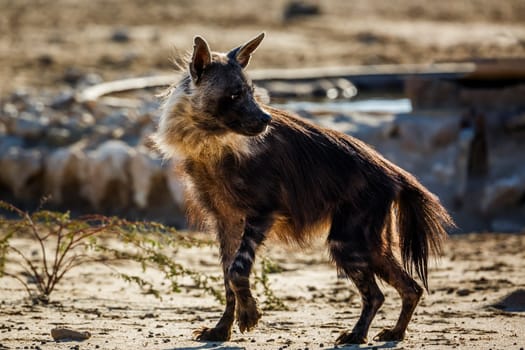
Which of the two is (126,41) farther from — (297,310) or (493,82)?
(297,310)

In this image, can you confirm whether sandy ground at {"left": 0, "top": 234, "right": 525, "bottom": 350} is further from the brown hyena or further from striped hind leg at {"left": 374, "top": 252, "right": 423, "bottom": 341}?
the brown hyena

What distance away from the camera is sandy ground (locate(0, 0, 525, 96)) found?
58.2ft

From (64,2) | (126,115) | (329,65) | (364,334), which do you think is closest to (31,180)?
(126,115)

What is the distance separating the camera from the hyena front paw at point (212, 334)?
6227 millimetres

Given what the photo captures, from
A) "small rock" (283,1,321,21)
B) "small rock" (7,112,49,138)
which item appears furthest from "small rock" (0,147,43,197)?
"small rock" (283,1,321,21)

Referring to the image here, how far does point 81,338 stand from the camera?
19.6 feet

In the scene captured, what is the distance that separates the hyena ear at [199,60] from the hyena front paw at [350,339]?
1.59m

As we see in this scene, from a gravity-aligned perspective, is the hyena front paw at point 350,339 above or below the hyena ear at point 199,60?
below

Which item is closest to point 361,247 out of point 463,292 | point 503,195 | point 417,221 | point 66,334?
point 417,221

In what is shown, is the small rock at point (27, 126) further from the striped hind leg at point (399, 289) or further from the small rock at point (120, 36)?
the small rock at point (120, 36)

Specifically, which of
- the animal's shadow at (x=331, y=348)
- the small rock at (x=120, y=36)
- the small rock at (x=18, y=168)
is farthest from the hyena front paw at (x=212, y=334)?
the small rock at (x=120, y=36)

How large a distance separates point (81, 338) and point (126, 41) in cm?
1414

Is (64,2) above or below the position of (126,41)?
above

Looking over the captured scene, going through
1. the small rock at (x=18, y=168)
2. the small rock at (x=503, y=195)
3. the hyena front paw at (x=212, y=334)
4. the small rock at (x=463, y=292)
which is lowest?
the hyena front paw at (x=212, y=334)
